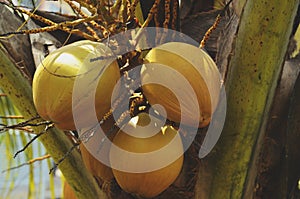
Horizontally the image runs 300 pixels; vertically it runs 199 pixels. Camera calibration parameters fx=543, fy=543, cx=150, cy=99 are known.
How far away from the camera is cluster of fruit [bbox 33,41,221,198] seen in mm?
976

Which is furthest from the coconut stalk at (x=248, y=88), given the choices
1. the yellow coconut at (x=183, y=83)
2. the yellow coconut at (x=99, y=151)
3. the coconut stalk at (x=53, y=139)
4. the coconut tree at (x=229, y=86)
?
the coconut stalk at (x=53, y=139)

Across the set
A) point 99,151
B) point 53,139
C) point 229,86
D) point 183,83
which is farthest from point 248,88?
point 53,139

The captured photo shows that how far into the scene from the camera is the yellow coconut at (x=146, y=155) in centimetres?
106

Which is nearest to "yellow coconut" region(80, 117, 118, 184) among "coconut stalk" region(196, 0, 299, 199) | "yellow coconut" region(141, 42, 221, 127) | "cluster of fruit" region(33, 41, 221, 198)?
"cluster of fruit" region(33, 41, 221, 198)

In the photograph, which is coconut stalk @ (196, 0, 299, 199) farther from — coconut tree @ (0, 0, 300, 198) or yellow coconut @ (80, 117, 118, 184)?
yellow coconut @ (80, 117, 118, 184)

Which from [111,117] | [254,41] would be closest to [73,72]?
[111,117]

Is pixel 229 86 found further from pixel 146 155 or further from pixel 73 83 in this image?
pixel 73 83

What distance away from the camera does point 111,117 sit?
3.59 ft

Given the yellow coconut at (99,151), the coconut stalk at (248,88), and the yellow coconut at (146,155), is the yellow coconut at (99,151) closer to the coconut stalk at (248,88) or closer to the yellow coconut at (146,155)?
the yellow coconut at (146,155)

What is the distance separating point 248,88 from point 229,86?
0.14 feet

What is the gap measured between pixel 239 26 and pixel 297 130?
1.07 ft

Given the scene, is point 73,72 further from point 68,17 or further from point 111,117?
point 68,17

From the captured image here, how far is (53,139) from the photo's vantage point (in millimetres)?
1352

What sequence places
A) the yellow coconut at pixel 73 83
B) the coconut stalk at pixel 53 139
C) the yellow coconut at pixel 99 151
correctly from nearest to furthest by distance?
the yellow coconut at pixel 73 83, the yellow coconut at pixel 99 151, the coconut stalk at pixel 53 139
